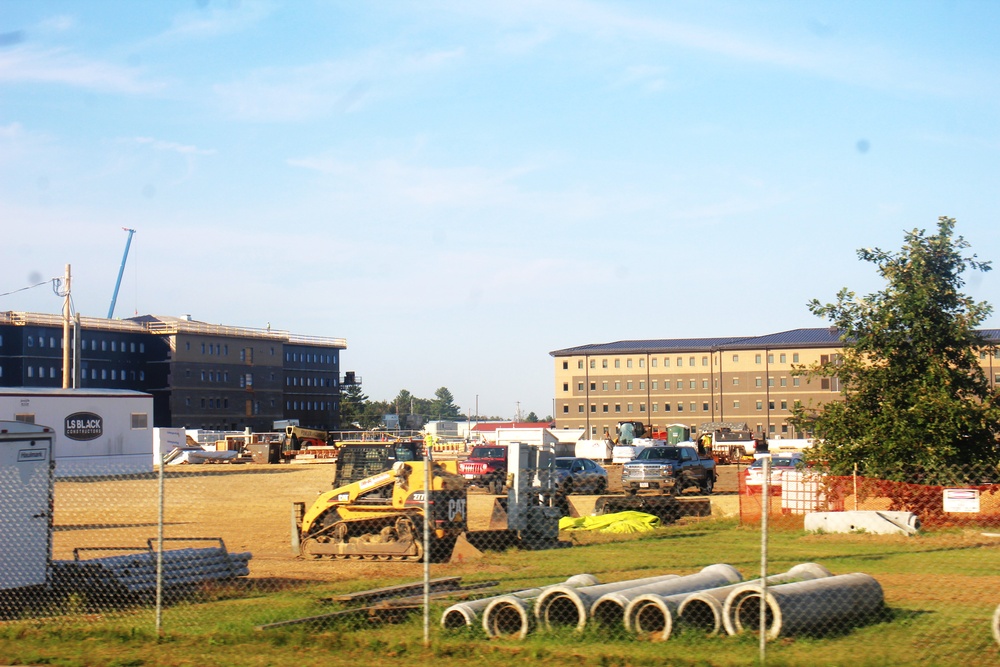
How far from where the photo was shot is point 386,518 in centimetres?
1781

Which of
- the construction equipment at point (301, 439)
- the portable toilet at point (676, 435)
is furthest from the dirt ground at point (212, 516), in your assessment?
the portable toilet at point (676, 435)

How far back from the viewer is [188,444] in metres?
69.6

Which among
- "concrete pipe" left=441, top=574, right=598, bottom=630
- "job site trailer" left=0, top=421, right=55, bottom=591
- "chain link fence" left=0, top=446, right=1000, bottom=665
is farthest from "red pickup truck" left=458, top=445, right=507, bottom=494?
"concrete pipe" left=441, top=574, right=598, bottom=630

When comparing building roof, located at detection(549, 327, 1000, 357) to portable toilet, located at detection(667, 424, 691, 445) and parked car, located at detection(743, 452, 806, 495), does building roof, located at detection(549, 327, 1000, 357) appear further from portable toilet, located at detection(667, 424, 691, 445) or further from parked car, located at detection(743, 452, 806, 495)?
parked car, located at detection(743, 452, 806, 495)

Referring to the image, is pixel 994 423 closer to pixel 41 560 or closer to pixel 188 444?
pixel 41 560

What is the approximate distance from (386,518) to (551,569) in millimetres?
3415

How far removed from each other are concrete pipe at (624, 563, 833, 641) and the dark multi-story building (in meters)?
88.8

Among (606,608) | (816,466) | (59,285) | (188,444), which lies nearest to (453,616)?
(606,608)

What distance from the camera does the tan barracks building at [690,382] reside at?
9819 cm

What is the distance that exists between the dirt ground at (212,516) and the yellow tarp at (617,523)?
6.81ft

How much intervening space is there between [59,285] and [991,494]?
44.1 meters

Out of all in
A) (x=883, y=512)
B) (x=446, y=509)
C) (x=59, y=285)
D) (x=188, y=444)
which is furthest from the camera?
(x=188, y=444)

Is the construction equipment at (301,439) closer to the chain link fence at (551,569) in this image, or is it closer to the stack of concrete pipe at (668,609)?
the chain link fence at (551,569)

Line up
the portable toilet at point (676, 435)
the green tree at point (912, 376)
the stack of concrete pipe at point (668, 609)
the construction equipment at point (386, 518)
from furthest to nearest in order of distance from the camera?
the portable toilet at point (676, 435) < the green tree at point (912, 376) < the construction equipment at point (386, 518) < the stack of concrete pipe at point (668, 609)
